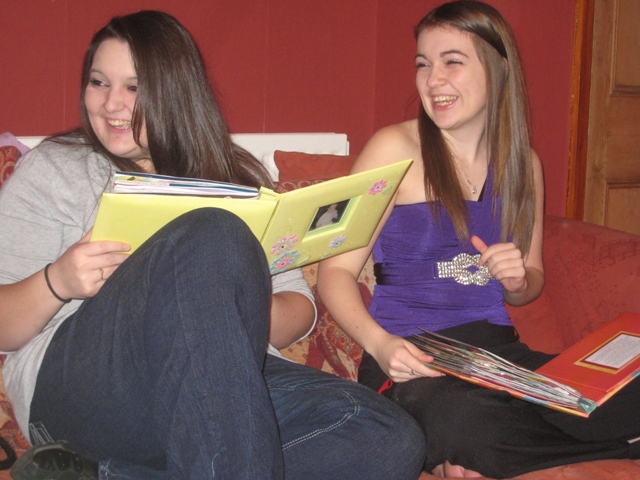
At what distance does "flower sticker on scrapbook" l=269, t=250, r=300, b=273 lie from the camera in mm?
1212

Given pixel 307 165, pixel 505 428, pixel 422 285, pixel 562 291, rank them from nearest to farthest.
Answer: pixel 505 428 < pixel 422 285 < pixel 562 291 < pixel 307 165

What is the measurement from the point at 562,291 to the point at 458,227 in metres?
0.43

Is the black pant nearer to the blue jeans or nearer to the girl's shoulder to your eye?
the blue jeans

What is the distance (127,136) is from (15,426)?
1.85ft

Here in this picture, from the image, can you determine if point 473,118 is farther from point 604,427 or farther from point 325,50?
point 325,50

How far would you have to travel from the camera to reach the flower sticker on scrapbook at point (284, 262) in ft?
3.98

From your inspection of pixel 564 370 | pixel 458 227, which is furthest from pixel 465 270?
pixel 564 370

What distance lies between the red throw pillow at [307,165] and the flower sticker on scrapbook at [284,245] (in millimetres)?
627

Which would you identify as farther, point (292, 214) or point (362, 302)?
point (362, 302)

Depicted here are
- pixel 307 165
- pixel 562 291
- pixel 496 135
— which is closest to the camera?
pixel 496 135

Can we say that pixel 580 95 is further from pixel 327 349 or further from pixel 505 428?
pixel 505 428

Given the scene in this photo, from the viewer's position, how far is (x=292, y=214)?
43.7 inches

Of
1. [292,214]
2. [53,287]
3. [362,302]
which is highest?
[292,214]

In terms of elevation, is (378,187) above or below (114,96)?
below
